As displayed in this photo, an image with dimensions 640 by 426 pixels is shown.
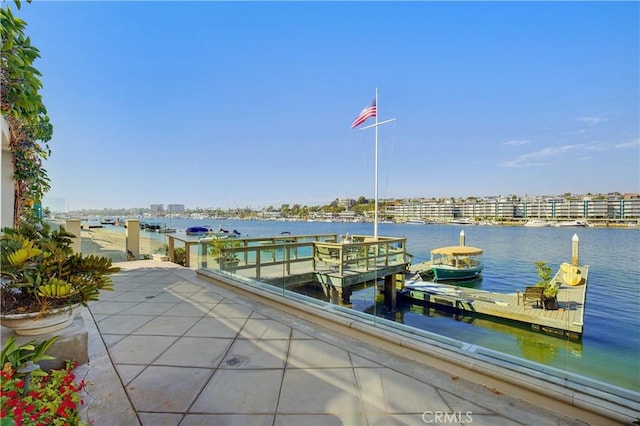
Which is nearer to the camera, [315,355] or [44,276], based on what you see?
[44,276]

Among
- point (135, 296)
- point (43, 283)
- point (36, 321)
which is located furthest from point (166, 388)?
point (135, 296)

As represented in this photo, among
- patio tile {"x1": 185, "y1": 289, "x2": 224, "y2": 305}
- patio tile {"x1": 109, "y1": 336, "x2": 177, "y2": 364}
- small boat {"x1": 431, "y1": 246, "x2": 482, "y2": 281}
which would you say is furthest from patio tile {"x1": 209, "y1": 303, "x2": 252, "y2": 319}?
small boat {"x1": 431, "y1": 246, "x2": 482, "y2": 281}

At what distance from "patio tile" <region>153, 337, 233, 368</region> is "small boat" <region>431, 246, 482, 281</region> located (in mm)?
9926

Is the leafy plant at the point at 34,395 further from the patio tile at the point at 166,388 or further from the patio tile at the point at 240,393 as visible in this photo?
the patio tile at the point at 240,393

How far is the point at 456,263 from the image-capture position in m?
12.2

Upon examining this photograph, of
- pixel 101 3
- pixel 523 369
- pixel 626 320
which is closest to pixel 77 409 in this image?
pixel 523 369

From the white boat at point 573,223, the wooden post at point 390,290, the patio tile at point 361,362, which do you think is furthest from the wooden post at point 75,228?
the white boat at point 573,223

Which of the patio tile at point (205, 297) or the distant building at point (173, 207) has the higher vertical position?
the distant building at point (173, 207)

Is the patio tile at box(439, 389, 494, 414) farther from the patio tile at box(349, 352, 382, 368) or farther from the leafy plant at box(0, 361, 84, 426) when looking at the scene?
the leafy plant at box(0, 361, 84, 426)

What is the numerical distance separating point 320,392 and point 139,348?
186cm

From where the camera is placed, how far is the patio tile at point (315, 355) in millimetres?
2416

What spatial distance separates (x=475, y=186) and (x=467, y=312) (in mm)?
19018

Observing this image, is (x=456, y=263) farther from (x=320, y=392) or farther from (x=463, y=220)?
(x=320, y=392)

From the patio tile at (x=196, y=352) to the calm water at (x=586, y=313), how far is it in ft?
5.22
